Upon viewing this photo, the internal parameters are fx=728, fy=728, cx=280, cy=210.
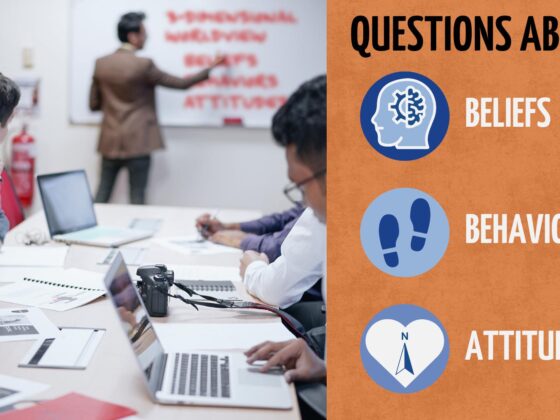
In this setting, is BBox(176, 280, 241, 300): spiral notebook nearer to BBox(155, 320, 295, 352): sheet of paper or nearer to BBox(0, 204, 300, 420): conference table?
BBox(0, 204, 300, 420): conference table

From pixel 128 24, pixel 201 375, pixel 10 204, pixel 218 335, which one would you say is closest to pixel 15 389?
pixel 201 375

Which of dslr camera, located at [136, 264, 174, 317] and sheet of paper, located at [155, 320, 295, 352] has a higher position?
dslr camera, located at [136, 264, 174, 317]

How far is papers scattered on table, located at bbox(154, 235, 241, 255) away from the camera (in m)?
2.39

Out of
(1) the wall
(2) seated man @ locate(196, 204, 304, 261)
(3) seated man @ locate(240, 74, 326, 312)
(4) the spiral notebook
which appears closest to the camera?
(3) seated man @ locate(240, 74, 326, 312)

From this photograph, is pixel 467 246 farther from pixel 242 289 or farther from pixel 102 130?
pixel 102 130

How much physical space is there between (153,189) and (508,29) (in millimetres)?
3664

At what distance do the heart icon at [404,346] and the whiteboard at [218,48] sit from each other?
133 inches

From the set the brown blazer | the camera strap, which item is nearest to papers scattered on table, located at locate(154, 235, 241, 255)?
the camera strap

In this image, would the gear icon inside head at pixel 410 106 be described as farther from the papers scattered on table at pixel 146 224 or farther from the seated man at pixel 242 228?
the papers scattered on table at pixel 146 224

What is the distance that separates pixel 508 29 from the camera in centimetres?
120

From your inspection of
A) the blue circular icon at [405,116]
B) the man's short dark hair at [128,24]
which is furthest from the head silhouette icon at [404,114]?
the man's short dark hair at [128,24]

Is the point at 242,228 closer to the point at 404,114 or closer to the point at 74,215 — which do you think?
the point at 74,215

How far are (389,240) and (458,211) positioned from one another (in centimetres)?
12

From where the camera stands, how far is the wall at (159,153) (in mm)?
4535
